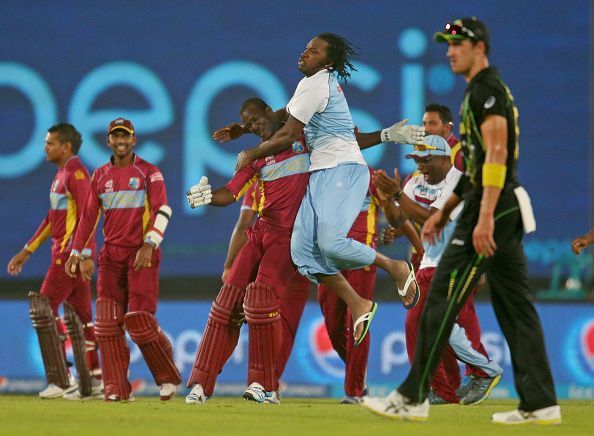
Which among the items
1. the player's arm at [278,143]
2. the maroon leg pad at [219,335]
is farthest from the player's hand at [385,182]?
the maroon leg pad at [219,335]

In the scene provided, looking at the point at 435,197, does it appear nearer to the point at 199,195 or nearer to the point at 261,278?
the point at 261,278

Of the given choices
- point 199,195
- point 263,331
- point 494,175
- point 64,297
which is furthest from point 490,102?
point 64,297

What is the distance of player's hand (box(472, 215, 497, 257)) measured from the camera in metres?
6.49

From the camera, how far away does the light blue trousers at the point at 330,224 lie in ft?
27.0

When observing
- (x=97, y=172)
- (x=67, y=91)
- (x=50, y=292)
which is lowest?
(x=50, y=292)

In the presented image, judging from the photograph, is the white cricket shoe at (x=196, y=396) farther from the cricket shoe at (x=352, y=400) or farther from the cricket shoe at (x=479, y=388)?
the cricket shoe at (x=479, y=388)

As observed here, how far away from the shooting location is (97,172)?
33.3ft

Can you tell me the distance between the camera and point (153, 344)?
9.84 meters

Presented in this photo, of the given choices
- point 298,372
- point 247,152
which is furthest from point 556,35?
point 247,152

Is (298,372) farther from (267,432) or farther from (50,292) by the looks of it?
(267,432)

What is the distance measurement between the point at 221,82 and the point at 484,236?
25.9 feet

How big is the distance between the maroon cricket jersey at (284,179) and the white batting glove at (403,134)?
59cm

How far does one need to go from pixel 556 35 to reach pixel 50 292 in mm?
6060

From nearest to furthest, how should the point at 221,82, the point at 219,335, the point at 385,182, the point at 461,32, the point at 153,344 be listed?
1. the point at 461,32
2. the point at 385,182
3. the point at 219,335
4. the point at 153,344
5. the point at 221,82
